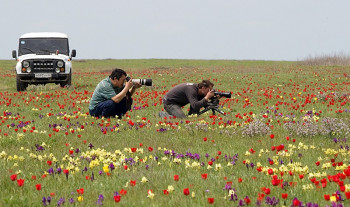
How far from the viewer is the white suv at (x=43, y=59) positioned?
23.3 metres

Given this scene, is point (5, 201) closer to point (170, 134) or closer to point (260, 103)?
point (170, 134)

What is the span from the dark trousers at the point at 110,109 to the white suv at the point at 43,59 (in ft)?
40.8

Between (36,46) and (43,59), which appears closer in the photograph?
(43,59)

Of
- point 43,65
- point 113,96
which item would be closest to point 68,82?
point 43,65

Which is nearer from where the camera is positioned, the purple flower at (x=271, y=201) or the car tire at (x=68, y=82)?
the purple flower at (x=271, y=201)

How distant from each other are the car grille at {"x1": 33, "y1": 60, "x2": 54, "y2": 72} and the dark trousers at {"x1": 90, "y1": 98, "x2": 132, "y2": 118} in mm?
13325

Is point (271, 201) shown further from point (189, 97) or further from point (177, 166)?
point (189, 97)

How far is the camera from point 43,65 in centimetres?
2339

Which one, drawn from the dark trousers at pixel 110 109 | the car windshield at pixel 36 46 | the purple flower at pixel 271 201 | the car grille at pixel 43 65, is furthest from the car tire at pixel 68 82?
the purple flower at pixel 271 201

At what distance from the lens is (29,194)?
4473 millimetres

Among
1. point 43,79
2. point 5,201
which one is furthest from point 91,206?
point 43,79

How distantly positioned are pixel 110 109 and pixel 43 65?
→ 14.2 metres

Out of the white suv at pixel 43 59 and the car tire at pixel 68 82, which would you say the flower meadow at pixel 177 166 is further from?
the car tire at pixel 68 82

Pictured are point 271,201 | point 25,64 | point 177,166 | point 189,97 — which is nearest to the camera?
point 271,201
